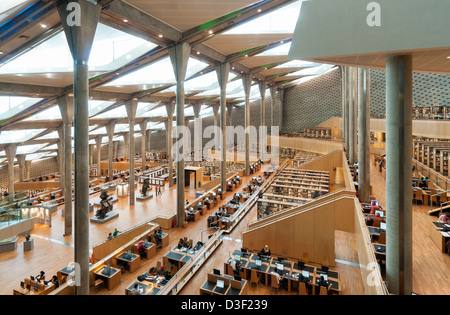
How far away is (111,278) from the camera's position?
9.05 meters

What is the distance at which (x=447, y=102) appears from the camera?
62.1 feet

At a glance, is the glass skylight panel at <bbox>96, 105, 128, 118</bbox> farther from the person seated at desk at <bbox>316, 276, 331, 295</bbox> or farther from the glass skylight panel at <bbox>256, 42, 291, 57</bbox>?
the person seated at desk at <bbox>316, 276, 331, 295</bbox>

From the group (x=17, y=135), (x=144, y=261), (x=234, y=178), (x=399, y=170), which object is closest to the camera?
(x=399, y=170)

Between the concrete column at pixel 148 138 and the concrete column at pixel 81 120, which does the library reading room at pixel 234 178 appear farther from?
the concrete column at pixel 148 138

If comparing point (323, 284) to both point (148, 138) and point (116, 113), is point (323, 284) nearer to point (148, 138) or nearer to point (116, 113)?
point (116, 113)

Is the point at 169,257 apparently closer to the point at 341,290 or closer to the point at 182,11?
the point at 341,290

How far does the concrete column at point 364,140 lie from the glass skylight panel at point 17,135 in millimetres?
22338

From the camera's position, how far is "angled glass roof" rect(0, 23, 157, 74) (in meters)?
10.5

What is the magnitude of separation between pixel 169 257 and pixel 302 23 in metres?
8.71

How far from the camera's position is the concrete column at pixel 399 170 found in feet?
16.7

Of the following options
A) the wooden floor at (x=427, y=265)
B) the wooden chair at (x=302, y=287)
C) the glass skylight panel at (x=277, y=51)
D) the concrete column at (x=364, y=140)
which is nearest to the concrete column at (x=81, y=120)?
the wooden chair at (x=302, y=287)

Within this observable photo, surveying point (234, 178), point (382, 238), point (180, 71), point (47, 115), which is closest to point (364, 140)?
point (382, 238)

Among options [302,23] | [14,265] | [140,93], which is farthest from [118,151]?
[302,23]

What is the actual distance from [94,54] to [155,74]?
5.06m
